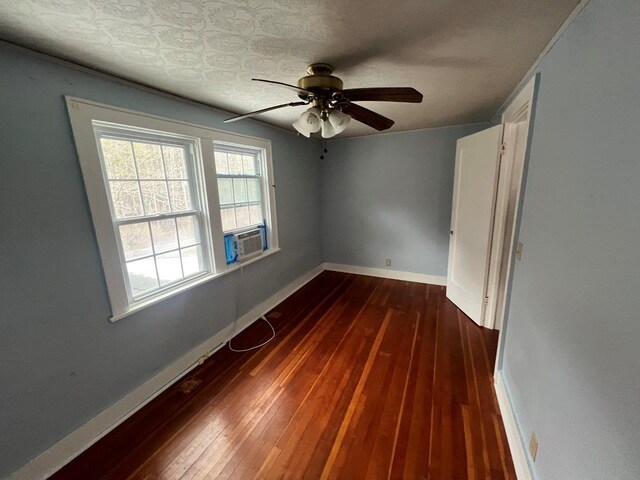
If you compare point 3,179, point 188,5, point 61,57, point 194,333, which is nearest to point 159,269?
point 194,333

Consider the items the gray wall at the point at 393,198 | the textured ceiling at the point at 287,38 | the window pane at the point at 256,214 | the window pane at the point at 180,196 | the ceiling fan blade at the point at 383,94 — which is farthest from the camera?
the gray wall at the point at 393,198

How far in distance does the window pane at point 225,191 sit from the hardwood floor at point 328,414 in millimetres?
1408

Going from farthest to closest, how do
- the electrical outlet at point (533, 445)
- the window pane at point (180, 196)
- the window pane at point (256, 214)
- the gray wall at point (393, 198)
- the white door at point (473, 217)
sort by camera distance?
1. the gray wall at point (393, 198)
2. the window pane at point (256, 214)
3. the white door at point (473, 217)
4. the window pane at point (180, 196)
5. the electrical outlet at point (533, 445)

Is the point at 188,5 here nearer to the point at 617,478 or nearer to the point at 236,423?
the point at 617,478

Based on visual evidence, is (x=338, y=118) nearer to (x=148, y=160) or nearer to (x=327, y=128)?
(x=327, y=128)

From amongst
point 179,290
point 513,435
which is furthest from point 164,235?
point 513,435

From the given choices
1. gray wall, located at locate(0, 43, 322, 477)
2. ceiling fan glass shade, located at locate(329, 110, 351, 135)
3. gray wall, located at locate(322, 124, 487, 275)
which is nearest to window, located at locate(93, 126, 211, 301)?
gray wall, located at locate(0, 43, 322, 477)

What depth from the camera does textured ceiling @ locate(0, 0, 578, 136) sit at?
0.98 meters

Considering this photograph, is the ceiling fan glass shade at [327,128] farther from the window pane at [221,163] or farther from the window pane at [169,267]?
the window pane at [169,267]

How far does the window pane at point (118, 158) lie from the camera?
5.29 ft

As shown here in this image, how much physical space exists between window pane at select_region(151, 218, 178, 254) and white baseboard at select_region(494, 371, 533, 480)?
2597mm

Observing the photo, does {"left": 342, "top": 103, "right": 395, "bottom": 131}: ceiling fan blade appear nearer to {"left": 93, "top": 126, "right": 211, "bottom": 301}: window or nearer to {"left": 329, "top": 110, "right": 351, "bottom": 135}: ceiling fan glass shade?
{"left": 329, "top": 110, "right": 351, "bottom": 135}: ceiling fan glass shade

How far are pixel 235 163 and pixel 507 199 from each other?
269cm

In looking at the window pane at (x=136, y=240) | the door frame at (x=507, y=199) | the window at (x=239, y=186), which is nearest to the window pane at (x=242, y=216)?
the window at (x=239, y=186)
